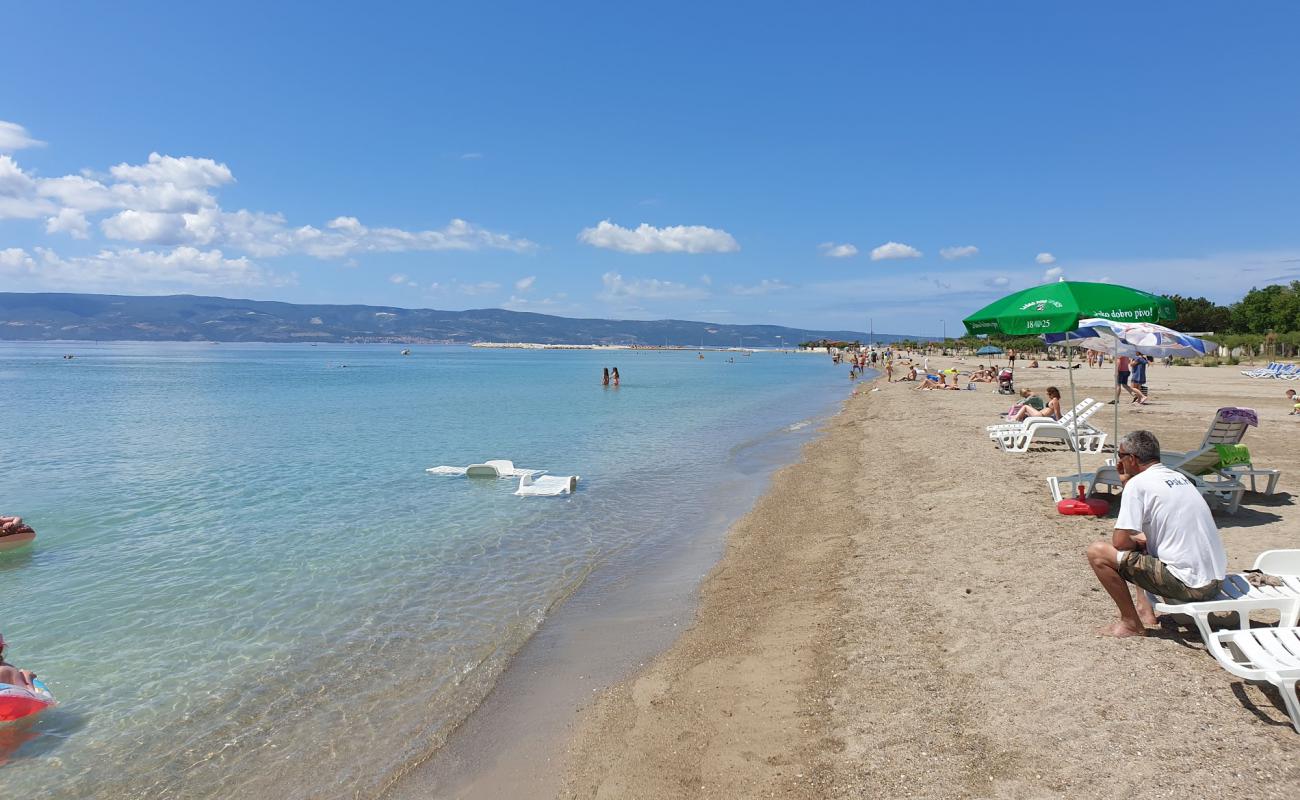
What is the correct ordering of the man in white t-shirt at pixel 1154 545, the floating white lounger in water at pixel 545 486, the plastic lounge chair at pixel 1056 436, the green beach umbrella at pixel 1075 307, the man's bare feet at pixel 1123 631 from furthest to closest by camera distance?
the floating white lounger in water at pixel 545 486 < the plastic lounge chair at pixel 1056 436 < the green beach umbrella at pixel 1075 307 < the man's bare feet at pixel 1123 631 < the man in white t-shirt at pixel 1154 545

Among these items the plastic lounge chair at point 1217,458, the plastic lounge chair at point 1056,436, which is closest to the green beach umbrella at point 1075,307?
the plastic lounge chair at point 1217,458

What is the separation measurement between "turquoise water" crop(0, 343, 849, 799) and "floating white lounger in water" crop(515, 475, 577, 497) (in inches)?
13.0

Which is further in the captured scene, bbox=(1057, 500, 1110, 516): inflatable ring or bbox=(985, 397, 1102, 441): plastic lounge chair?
bbox=(985, 397, 1102, 441): plastic lounge chair

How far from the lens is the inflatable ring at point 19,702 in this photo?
17.5 ft

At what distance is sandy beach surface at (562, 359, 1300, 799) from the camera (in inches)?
146

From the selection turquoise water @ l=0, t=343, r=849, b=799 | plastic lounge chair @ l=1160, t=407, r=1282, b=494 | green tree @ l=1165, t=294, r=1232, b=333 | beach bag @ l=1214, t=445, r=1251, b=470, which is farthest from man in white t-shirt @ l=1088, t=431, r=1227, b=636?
green tree @ l=1165, t=294, r=1232, b=333

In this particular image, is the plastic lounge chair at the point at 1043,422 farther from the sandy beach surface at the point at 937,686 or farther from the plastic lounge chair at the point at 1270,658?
the plastic lounge chair at the point at 1270,658

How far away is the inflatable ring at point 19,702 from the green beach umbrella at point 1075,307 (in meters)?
10.2

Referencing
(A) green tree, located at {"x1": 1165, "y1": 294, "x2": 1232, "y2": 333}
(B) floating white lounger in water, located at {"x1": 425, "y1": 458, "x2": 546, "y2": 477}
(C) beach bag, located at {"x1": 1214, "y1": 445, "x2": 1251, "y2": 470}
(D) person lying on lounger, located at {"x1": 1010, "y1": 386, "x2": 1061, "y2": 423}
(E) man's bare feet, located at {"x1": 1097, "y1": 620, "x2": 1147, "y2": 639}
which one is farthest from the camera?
(A) green tree, located at {"x1": 1165, "y1": 294, "x2": 1232, "y2": 333}

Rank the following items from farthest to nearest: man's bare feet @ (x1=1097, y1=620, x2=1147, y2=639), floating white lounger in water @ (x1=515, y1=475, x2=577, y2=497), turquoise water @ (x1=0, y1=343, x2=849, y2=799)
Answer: floating white lounger in water @ (x1=515, y1=475, x2=577, y2=497), turquoise water @ (x1=0, y1=343, x2=849, y2=799), man's bare feet @ (x1=1097, y1=620, x2=1147, y2=639)

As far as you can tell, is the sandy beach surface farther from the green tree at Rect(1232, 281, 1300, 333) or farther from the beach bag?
the green tree at Rect(1232, 281, 1300, 333)

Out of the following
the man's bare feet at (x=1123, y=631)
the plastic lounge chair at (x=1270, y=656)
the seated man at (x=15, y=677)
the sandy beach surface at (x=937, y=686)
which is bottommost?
Result: the seated man at (x=15, y=677)

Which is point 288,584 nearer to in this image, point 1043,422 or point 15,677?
point 15,677

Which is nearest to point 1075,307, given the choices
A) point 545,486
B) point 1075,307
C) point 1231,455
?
point 1075,307
